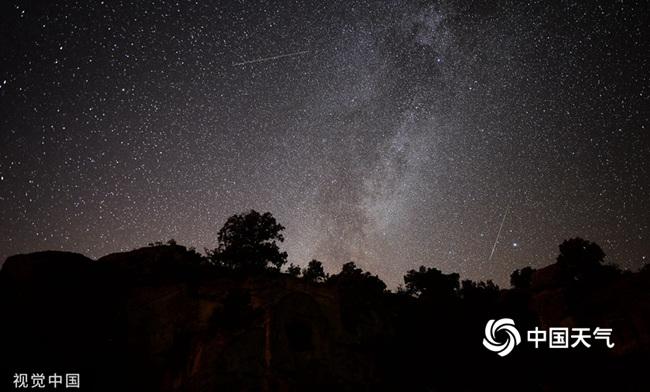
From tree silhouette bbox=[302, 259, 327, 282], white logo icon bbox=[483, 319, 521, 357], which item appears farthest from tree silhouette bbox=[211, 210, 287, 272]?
white logo icon bbox=[483, 319, 521, 357]

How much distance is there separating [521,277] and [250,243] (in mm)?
32931

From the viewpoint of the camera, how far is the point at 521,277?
48.0m

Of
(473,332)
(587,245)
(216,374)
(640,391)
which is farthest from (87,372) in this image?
(587,245)

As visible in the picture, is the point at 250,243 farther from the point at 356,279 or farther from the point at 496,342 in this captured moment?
the point at 496,342

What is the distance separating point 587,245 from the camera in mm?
40344

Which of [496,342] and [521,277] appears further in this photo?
[521,277]

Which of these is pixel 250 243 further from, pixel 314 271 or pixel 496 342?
pixel 496 342

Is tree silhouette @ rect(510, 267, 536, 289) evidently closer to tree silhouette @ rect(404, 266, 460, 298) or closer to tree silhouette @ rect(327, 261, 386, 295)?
tree silhouette @ rect(404, 266, 460, 298)

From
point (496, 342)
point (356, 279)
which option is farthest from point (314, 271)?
point (496, 342)

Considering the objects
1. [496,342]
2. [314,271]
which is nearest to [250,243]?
[314,271]

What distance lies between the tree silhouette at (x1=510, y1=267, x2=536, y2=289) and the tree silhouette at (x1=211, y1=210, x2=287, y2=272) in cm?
2831

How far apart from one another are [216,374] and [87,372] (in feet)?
29.4

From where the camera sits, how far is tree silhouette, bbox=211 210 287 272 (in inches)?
1624

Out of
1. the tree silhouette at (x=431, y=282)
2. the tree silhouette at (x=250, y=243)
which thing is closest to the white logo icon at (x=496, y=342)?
the tree silhouette at (x=431, y=282)
